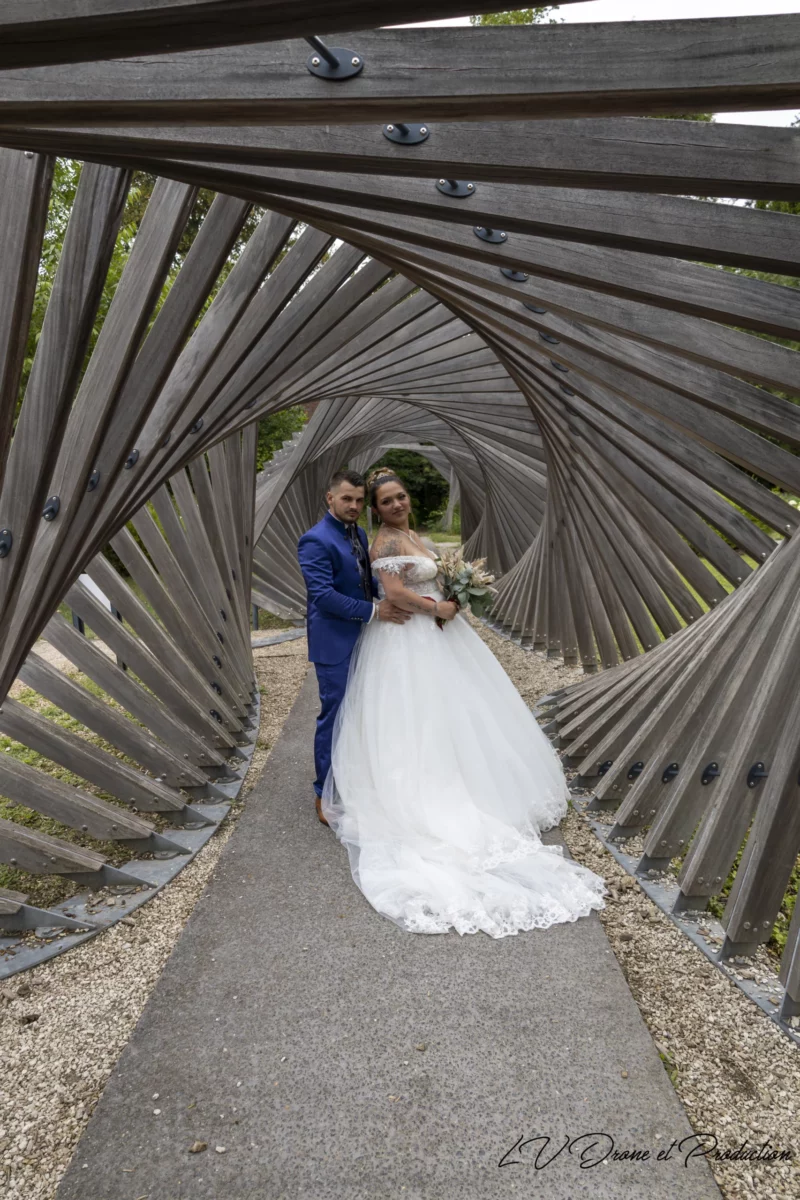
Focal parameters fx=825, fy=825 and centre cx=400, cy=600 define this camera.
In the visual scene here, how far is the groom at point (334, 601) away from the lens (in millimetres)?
4641

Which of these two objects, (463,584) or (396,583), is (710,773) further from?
(396,583)

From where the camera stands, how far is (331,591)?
465 cm

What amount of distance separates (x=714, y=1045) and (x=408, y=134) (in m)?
2.94

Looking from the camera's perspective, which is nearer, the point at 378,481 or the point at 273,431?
the point at 378,481

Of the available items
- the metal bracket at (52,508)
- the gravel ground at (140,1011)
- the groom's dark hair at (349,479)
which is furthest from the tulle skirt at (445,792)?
the metal bracket at (52,508)

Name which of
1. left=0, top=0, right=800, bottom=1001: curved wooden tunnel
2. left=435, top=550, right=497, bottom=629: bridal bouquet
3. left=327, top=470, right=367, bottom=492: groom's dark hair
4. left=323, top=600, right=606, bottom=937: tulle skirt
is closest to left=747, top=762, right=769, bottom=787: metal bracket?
left=0, top=0, right=800, bottom=1001: curved wooden tunnel

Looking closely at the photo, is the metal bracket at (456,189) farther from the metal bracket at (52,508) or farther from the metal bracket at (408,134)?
the metal bracket at (52,508)

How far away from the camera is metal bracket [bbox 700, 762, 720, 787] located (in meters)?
3.86

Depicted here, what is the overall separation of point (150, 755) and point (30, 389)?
280cm

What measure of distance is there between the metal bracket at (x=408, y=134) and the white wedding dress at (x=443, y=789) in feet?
9.83

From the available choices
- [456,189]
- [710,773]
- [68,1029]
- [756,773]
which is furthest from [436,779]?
[456,189]

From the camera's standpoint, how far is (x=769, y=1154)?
7.81 feet

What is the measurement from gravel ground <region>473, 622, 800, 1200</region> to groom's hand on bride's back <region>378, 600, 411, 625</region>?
1779mm

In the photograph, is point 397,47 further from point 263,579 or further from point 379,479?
point 263,579
